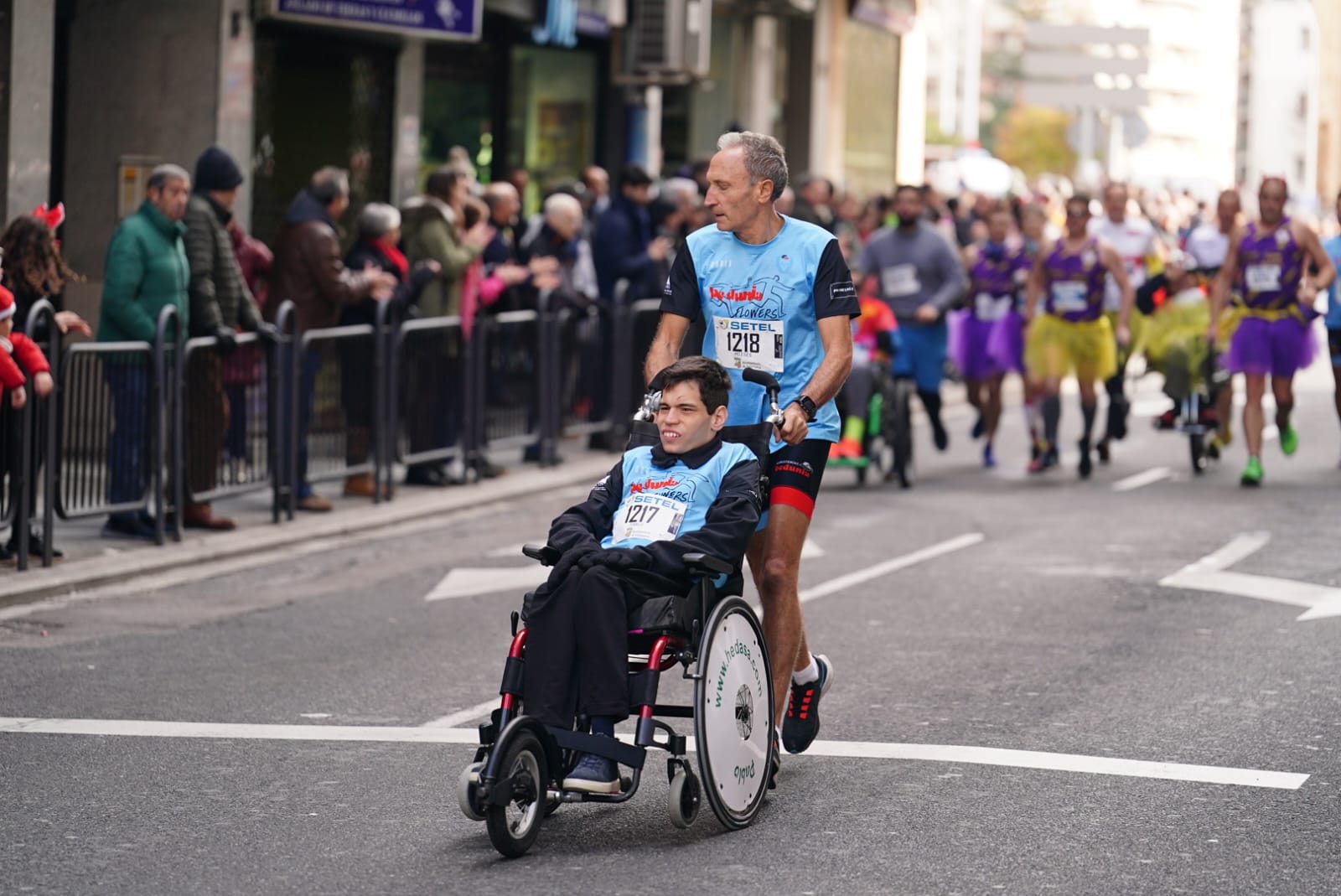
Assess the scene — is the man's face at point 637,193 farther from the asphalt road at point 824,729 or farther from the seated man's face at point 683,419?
the seated man's face at point 683,419

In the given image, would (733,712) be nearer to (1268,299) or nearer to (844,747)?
(844,747)

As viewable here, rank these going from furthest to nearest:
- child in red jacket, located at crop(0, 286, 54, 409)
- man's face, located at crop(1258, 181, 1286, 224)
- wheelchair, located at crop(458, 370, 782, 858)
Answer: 1. man's face, located at crop(1258, 181, 1286, 224)
2. child in red jacket, located at crop(0, 286, 54, 409)
3. wheelchair, located at crop(458, 370, 782, 858)

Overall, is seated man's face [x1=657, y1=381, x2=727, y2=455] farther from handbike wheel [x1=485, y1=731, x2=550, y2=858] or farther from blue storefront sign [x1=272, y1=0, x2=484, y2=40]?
blue storefront sign [x1=272, y1=0, x2=484, y2=40]

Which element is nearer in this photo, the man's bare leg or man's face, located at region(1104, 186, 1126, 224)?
the man's bare leg

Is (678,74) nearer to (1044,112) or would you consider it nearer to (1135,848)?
(1135,848)

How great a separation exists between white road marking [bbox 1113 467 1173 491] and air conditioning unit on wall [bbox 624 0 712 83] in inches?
305

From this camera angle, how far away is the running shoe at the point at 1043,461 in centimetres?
1727

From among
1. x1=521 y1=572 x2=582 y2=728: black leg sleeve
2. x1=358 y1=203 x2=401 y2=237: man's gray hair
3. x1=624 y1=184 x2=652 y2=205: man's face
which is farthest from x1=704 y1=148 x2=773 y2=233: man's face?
x1=624 y1=184 x2=652 y2=205: man's face

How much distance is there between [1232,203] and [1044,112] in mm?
98670

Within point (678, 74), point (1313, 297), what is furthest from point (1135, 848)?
point (678, 74)

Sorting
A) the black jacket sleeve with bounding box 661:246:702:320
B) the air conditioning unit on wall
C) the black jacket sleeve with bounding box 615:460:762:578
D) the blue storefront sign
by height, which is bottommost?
the black jacket sleeve with bounding box 615:460:762:578

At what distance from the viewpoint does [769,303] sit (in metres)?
7.25

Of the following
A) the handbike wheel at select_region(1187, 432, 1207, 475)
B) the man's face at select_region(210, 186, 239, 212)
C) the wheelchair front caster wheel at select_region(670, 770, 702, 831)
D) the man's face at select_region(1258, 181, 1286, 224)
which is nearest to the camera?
the wheelchair front caster wheel at select_region(670, 770, 702, 831)

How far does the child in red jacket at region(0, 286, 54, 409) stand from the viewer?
10.8 m
